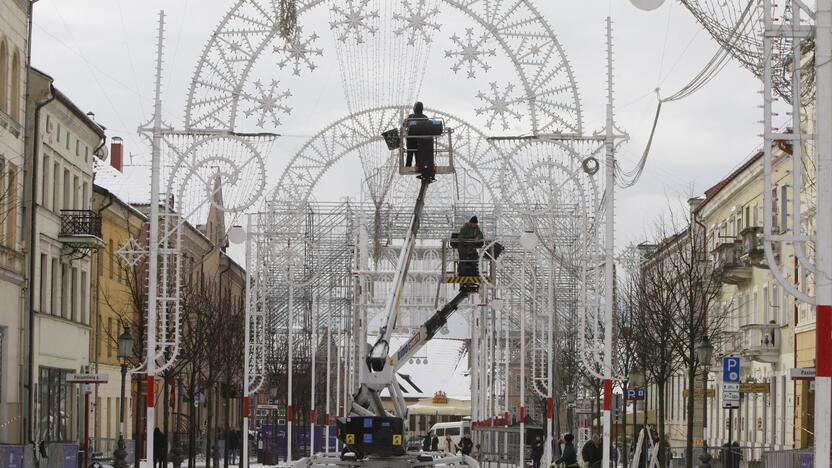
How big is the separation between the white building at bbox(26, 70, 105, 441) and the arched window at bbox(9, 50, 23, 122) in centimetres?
165

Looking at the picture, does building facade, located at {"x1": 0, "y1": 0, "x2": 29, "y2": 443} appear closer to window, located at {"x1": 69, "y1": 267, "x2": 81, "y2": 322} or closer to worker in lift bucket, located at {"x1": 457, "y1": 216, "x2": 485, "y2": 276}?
window, located at {"x1": 69, "y1": 267, "x2": 81, "y2": 322}

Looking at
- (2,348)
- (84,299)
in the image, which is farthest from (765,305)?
(2,348)

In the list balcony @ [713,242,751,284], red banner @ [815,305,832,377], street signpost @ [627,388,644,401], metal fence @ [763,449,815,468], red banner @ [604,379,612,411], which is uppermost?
balcony @ [713,242,751,284]

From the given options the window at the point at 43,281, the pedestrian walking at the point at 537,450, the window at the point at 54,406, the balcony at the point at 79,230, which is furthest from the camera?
the balcony at the point at 79,230

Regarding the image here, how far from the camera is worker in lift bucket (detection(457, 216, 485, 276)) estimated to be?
92.1 ft

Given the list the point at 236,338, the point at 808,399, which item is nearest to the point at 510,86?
the point at 808,399

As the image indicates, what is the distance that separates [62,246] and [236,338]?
1056 cm

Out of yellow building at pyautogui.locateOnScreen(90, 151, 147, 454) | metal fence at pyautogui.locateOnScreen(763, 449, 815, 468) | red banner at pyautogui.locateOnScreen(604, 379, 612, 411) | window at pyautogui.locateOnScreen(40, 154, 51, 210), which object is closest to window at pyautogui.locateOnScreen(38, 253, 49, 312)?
window at pyautogui.locateOnScreen(40, 154, 51, 210)

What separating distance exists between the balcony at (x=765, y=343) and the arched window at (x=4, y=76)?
24.9 m

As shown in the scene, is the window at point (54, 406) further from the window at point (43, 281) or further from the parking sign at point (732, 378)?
the parking sign at point (732, 378)

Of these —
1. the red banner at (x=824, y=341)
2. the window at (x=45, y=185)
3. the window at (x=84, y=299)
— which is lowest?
the red banner at (x=824, y=341)

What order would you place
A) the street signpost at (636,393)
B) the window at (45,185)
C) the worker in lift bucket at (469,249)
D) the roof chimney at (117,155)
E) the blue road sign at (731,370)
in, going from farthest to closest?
1. the roof chimney at (117,155)
2. the window at (45,185)
3. the street signpost at (636,393)
4. the blue road sign at (731,370)
5. the worker in lift bucket at (469,249)

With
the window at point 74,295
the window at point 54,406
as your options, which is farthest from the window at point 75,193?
the window at point 54,406

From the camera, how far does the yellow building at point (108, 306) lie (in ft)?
189
